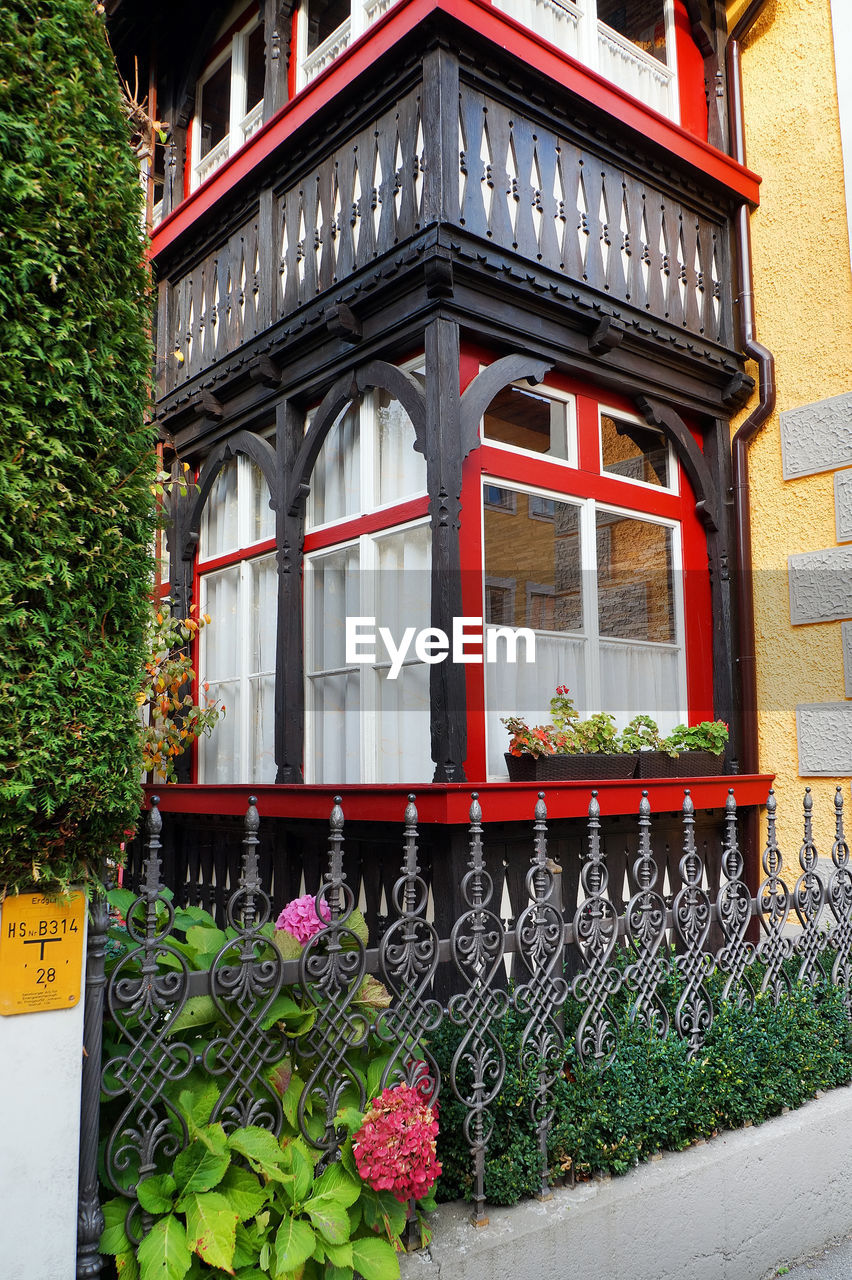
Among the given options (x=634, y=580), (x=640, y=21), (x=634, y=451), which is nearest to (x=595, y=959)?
(x=634, y=580)

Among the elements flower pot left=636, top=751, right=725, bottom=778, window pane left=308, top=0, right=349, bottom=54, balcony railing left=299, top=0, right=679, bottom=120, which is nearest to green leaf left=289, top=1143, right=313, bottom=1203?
flower pot left=636, top=751, right=725, bottom=778

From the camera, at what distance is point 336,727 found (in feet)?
20.8

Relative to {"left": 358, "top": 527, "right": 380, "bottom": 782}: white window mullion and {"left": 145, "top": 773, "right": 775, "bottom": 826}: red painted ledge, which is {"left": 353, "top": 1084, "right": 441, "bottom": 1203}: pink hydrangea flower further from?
{"left": 358, "top": 527, "right": 380, "bottom": 782}: white window mullion

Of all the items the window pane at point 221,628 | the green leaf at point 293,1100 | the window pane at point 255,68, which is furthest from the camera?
the window pane at point 255,68

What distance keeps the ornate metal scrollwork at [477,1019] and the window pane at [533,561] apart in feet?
8.26

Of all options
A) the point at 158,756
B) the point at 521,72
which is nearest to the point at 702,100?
the point at 521,72

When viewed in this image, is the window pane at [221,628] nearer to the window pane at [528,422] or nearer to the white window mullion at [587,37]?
the window pane at [528,422]

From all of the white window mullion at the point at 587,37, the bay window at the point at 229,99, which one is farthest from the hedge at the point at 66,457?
the bay window at the point at 229,99

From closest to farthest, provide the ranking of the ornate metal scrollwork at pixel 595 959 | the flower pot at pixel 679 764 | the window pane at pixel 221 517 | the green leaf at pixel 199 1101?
the green leaf at pixel 199 1101, the ornate metal scrollwork at pixel 595 959, the flower pot at pixel 679 764, the window pane at pixel 221 517

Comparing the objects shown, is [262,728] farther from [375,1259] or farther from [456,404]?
[375,1259]

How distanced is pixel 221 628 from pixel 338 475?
76.0 inches

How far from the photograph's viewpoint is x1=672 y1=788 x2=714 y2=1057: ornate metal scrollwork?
4.02 metres

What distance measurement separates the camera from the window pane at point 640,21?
23.8 ft

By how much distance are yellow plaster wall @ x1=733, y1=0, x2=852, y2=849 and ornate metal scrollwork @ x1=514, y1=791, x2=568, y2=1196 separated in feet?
11.5
